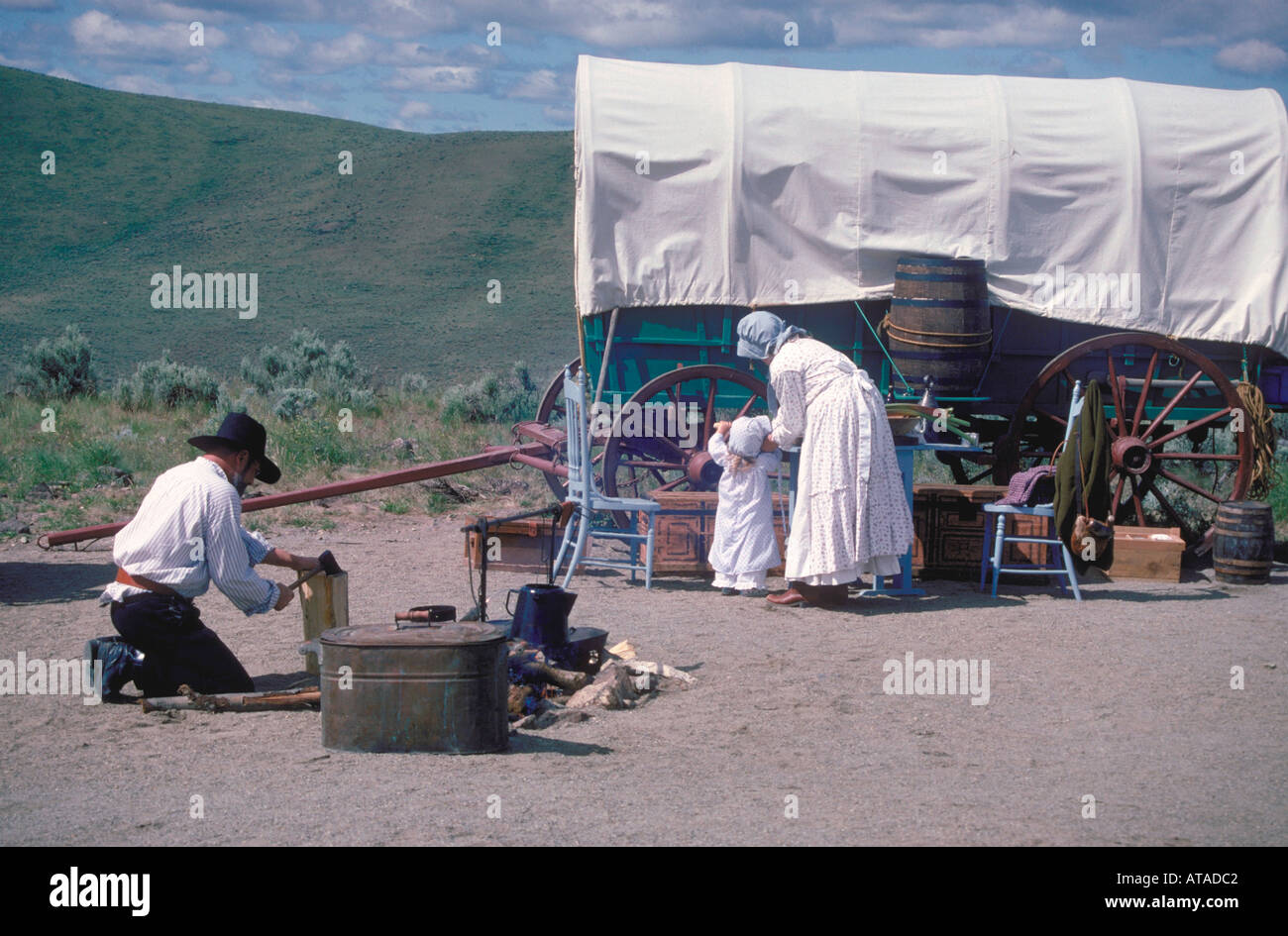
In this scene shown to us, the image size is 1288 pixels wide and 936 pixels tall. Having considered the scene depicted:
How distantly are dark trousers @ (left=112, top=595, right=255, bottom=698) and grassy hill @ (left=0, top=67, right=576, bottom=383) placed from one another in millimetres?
22817

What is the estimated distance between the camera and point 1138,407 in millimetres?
8594

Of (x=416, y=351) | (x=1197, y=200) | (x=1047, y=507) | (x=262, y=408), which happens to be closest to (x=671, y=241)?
(x=1047, y=507)

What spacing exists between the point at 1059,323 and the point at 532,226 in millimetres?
34190

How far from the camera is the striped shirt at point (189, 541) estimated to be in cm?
494

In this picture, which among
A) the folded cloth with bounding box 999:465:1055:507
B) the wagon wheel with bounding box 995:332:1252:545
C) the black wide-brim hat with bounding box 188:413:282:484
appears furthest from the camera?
the wagon wheel with bounding box 995:332:1252:545

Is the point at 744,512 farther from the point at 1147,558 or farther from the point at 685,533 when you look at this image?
the point at 1147,558

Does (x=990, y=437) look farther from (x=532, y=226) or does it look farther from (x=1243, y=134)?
(x=532, y=226)

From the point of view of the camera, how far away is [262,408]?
15.2 meters

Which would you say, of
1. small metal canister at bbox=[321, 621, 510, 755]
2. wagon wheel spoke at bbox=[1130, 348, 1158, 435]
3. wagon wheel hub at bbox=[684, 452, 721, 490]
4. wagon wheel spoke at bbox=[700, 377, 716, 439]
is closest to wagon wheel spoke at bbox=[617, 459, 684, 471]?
wagon wheel hub at bbox=[684, 452, 721, 490]

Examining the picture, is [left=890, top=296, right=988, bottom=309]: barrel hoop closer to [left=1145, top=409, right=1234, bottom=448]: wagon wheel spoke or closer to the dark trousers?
[left=1145, top=409, right=1234, bottom=448]: wagon wheel spoke

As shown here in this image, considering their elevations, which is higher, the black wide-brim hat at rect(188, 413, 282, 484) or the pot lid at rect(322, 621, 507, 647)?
the black wide-brim hat at rect(188, 413, 282, 484)

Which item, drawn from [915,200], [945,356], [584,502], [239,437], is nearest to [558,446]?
[584,502]

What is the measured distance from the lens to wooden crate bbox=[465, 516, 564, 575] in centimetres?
791

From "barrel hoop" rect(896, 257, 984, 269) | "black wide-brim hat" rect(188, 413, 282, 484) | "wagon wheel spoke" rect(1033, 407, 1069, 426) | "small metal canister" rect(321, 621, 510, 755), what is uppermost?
"barrel hoop" rect(896, 257, 984, 269)
